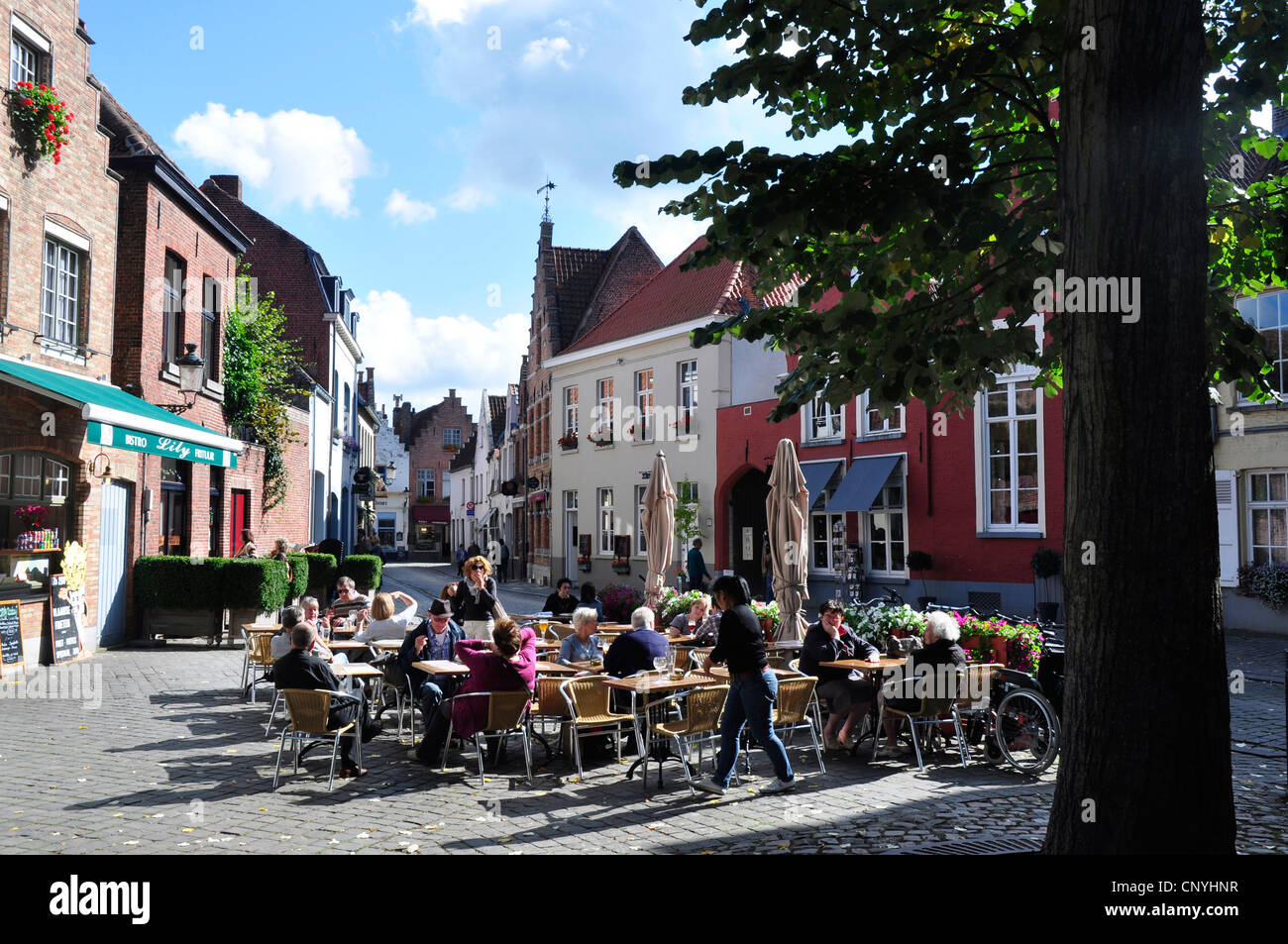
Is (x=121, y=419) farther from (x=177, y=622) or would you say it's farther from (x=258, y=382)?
(x=258, y=382)

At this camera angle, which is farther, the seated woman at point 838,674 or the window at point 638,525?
the window at point 638,525

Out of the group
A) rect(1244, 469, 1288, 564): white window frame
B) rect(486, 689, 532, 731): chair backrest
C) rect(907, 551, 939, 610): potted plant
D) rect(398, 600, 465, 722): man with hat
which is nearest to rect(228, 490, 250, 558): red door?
rect(398, 600, 465, 722): man with hat

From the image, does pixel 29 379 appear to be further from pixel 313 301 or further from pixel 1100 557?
pixel 313 301

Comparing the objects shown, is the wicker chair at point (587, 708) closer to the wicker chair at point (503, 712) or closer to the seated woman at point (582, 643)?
the wicker chair at point (503, 712)

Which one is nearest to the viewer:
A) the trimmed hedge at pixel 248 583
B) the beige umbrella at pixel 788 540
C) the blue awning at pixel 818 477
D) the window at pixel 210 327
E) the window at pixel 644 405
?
the beige umbrella at pixel 788 540

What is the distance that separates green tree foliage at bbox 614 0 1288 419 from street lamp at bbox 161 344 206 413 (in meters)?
13.3

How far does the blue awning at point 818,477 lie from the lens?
2253 centimetres

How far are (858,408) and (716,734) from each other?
15.1m

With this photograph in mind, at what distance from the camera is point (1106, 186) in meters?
4.16

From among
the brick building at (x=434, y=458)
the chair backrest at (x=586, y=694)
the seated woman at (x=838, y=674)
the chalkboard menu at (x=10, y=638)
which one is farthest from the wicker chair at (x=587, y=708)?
the brick building at (x=434, y=458)

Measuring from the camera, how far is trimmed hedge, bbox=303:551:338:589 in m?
21.0

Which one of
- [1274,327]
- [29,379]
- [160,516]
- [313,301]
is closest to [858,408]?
[1274,327]

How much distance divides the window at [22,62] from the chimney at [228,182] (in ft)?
62.5

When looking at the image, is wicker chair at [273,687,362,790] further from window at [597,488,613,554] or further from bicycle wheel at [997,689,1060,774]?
window at [597,488,613,554]
